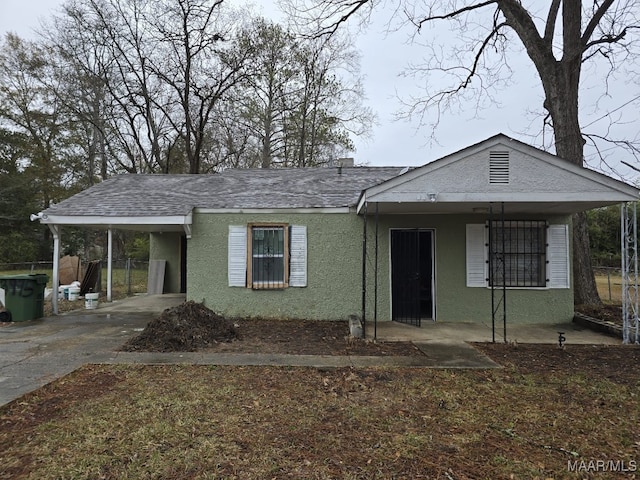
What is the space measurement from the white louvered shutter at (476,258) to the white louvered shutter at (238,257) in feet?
17.0

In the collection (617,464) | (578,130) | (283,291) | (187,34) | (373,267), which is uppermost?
(187,34)

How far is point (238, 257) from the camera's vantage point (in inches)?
349

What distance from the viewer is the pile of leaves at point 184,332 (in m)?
6.36

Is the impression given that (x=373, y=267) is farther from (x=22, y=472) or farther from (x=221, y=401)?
(x=22, y=472)

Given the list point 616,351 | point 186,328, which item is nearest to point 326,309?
point 186,328

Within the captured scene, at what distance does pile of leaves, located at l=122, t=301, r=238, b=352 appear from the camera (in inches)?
250

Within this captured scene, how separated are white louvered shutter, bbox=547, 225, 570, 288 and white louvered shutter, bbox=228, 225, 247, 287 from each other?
6.93 m

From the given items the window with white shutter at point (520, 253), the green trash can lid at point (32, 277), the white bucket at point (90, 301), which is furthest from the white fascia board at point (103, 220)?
the window with white shutter at point (520, 253)

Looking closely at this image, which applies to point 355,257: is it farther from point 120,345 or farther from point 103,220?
point 103,220

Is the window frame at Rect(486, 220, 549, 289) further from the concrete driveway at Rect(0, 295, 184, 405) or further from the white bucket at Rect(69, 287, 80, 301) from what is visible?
the white bucket at Rect(69, 287, 80, 301)

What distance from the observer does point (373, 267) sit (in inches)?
345

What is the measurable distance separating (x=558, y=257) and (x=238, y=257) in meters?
7.28

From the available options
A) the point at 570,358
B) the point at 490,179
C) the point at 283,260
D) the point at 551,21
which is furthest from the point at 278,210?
the point at 551,21

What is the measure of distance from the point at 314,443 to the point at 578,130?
35.8ft
